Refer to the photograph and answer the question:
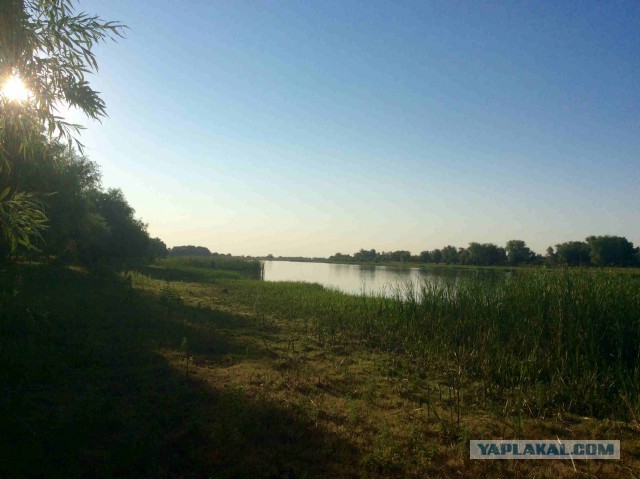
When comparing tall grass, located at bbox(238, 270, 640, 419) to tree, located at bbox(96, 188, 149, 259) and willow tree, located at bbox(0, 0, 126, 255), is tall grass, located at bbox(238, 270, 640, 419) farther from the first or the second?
tree, located at bbox(96, 188, 149, 259)

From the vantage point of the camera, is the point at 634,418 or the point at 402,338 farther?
the point at 402,338

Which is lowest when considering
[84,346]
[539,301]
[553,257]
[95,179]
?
[84,346]

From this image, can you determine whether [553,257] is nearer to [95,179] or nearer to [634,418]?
[634,418]

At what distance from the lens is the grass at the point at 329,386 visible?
4035mm

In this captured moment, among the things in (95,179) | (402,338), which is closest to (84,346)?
(402,338)

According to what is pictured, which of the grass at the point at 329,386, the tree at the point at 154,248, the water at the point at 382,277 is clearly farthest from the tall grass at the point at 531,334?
the tree at the point at 154,248

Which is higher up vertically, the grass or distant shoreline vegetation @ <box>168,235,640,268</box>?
distant shoreline vegetation @ <box>168,235,640,268</box>

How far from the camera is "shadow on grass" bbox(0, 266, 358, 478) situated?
379 cm

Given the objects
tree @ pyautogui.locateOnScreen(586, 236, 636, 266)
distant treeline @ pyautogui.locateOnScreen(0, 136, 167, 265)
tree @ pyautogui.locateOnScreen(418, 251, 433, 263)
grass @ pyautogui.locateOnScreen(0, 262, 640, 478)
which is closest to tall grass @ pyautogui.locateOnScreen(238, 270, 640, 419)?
grass @ pyautogui.locateOnScreen(0, 262, 640, 478)

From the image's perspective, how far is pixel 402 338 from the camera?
1053cm

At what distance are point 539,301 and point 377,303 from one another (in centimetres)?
577

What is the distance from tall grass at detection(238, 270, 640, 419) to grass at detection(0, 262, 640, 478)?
0.14ft

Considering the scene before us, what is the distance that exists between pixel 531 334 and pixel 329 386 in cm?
407

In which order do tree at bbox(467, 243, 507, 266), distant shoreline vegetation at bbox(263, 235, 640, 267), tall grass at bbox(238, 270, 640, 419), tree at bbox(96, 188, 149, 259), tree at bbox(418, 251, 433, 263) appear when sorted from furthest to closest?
tree at bbox(418, 251, 433, 263), tree at bbox(96, 188, 149, 259), tree at bbox(467, 243, 507, 266), distant shoreline vegetation at bbox(263, 235, 640, 267), tall grass at bbox(238, 270, 640, 419)
